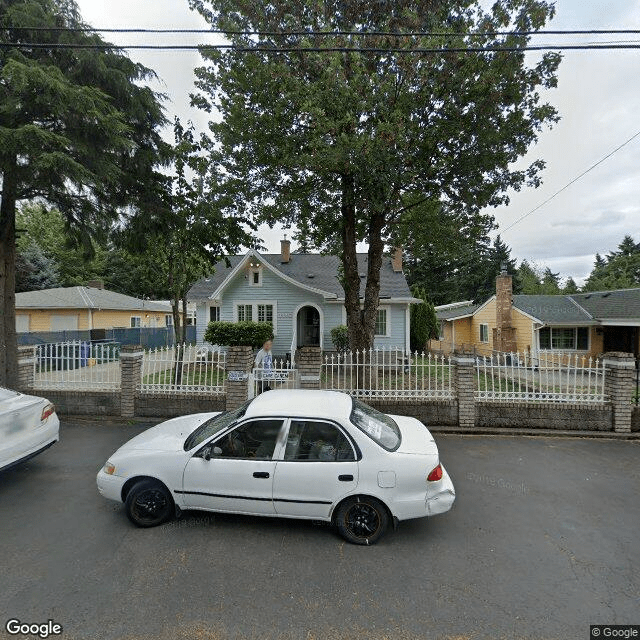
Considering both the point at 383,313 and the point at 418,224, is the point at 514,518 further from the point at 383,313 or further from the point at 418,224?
Result: the point at 383,313

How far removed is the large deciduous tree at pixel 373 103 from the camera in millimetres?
7309

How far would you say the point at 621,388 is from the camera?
705cm

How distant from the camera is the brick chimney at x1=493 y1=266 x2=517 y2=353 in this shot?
67.0 ft

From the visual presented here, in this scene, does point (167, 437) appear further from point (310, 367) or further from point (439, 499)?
point (310, 367)

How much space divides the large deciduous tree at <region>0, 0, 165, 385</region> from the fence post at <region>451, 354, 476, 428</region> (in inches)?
319

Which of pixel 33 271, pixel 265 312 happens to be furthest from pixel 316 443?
pixel 33 271

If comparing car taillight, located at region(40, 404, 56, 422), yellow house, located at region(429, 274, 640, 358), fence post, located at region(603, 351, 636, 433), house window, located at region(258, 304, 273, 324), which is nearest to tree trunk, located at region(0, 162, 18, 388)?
car taillight, located at region(40, 404, 56, 422)

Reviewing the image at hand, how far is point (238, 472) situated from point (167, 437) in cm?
121

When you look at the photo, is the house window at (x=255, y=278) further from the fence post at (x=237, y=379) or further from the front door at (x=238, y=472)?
the front door at (x=238, y=472)

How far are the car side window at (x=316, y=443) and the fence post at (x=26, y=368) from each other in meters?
7.58

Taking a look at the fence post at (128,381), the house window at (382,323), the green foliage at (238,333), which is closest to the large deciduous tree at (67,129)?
the fence post at (128,381)

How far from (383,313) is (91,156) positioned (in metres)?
13.8

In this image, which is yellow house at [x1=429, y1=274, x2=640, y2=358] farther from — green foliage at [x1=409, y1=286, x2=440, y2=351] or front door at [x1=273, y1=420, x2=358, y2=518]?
front door at [x1=273, y1=420, x2=358, y2=518]

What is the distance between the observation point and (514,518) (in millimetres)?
4199
